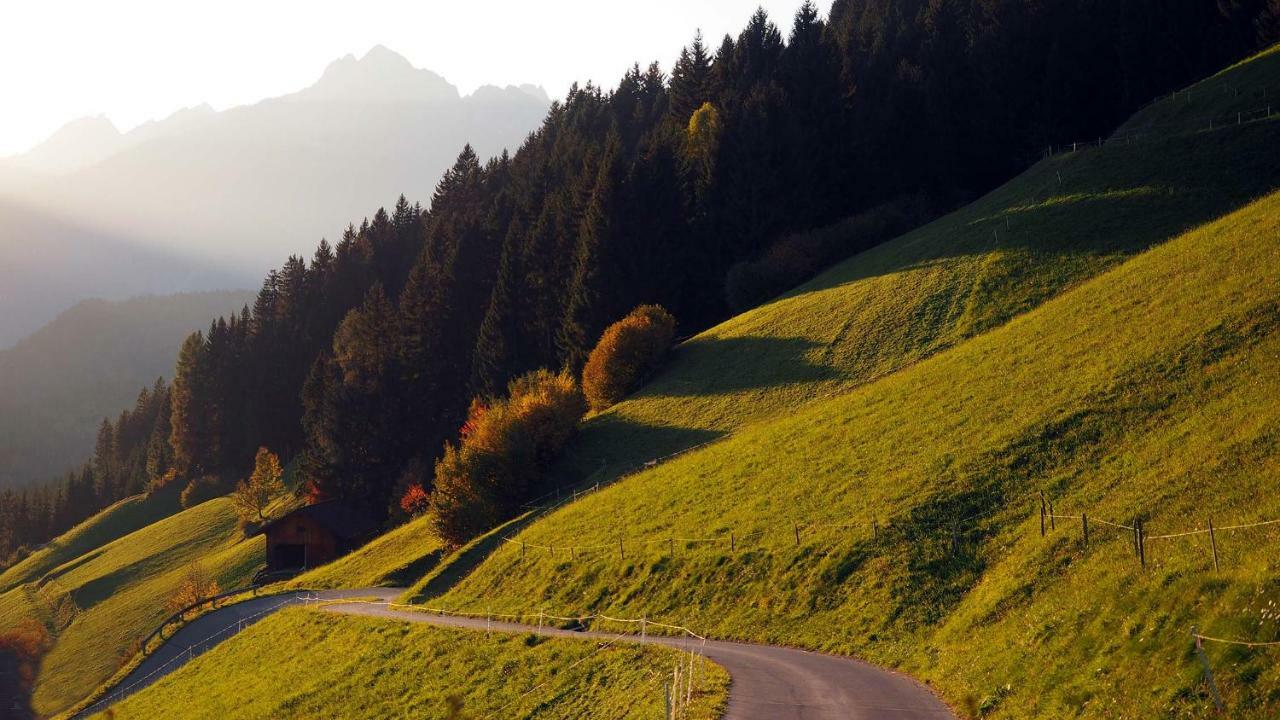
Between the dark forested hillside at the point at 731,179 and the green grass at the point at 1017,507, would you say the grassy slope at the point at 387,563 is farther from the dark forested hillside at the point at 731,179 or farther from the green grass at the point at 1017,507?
the dark forested hillside at the point at 731,179

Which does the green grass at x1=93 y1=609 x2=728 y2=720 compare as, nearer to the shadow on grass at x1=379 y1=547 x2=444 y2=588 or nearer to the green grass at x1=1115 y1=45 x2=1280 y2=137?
the shadow on grass at x1=379 y1=547 x2=444 y2=588

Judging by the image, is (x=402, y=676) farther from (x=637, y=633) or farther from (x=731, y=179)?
(x=731, y=179)

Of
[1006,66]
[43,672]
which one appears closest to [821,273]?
[1006,66]

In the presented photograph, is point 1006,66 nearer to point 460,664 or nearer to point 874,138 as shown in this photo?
point 874,138

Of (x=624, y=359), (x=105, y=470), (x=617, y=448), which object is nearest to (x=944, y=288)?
(x=617, y=448)

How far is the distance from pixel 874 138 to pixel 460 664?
68.7m

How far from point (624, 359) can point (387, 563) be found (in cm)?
2264

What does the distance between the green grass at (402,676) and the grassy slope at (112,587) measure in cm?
2324

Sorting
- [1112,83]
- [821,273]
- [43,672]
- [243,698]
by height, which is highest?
[1112,83]

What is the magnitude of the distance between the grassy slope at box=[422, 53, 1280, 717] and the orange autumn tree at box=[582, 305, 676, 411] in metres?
3.77

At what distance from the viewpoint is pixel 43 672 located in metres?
70.8

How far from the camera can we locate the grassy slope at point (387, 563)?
5615cm

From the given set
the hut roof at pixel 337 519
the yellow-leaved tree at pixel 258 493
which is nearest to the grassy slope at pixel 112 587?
the yellow-leaved tree at pixel 258 493

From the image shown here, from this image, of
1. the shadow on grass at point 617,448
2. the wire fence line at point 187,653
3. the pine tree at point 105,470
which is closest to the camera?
the wire fence line at point 187,653
